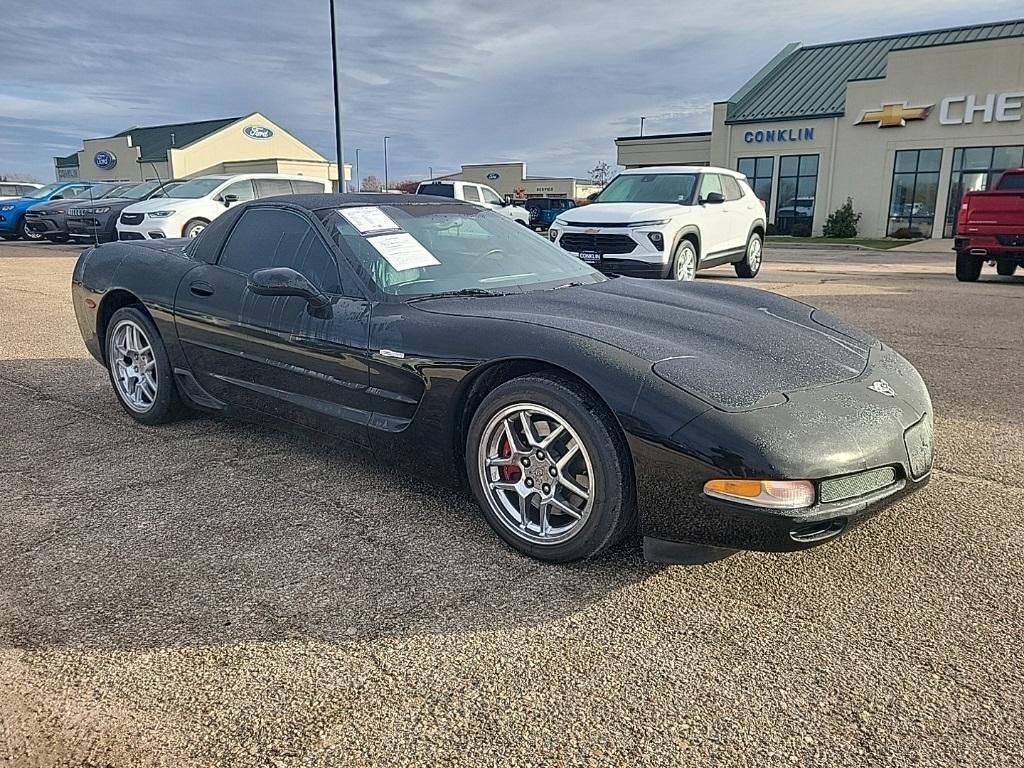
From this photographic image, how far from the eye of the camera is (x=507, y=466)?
9.27ft

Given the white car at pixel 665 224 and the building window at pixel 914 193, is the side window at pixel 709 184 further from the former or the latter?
the building window at pixel 914 193

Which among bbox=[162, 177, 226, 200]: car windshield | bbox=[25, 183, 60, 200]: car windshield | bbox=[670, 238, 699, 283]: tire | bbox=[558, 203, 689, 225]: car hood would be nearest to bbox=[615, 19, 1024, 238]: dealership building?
bbox=[670, 238, 699, 283]: tire

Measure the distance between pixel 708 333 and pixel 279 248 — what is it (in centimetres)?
203

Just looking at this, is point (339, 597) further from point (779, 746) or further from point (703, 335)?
point (703, 335)

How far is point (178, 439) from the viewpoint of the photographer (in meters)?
4.12

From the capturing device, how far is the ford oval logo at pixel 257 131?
54.7 meters

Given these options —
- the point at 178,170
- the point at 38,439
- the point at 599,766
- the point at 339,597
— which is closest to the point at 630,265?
the point at 38,439

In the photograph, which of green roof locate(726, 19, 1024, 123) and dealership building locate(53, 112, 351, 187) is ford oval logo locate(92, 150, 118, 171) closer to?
dealership building locate(53, 112, 351, 187)

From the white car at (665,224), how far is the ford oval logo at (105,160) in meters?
56.3

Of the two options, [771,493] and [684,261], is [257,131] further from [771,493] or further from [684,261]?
[771,493]

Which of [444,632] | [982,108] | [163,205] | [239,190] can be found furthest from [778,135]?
[444,632]

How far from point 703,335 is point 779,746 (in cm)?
153

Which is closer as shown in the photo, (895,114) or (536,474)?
(536,474)

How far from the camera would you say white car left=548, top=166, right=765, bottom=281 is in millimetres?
9602
